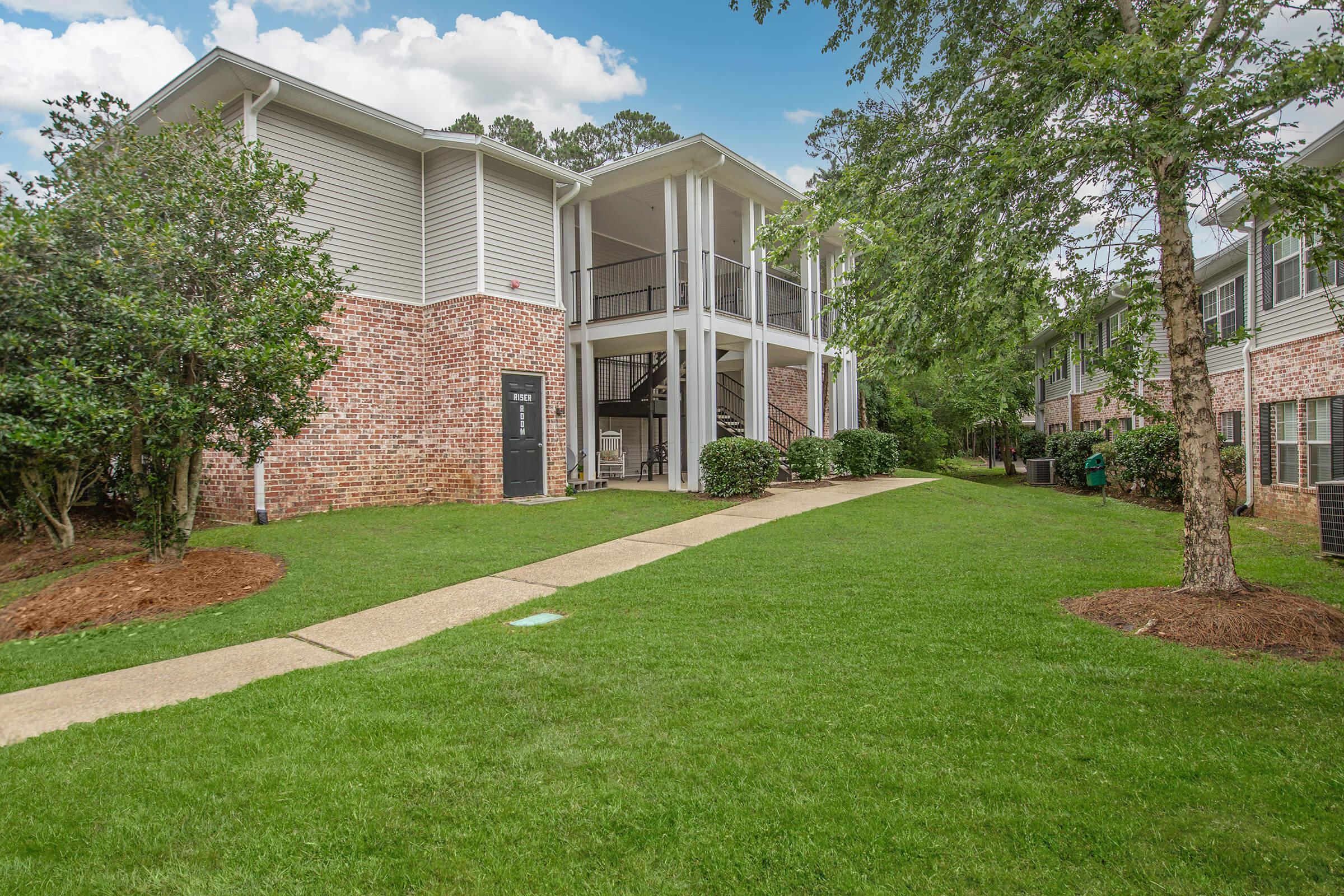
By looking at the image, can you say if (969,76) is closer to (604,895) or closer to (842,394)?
(604,895)

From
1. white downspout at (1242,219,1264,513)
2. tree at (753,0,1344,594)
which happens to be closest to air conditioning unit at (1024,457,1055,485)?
white downspout at (1242,219,1264,513)

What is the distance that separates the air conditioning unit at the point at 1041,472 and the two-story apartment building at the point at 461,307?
10.5 meters

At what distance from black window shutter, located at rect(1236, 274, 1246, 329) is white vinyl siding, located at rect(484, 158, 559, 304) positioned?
1285cm

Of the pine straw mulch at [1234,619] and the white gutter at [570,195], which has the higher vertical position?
the white gutter at [570,195]

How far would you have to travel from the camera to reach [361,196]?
36.9ft

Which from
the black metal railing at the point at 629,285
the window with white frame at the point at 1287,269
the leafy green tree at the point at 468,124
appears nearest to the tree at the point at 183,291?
the black metal railing at the point at 629,285

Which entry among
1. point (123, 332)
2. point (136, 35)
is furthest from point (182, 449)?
point (136, 35)

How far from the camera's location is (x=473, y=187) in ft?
38.3

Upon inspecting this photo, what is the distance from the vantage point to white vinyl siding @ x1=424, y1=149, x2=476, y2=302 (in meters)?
11.7

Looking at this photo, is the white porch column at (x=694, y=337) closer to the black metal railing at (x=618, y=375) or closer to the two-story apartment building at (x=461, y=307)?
the two-story apartment building at (x=461, y=307)

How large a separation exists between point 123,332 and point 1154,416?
8514mm

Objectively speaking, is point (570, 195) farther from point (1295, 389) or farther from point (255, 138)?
point (1295, 389)

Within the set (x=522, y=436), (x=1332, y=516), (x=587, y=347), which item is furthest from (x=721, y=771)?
(x=587, y=347)

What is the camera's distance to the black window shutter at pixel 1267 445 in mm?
11758
